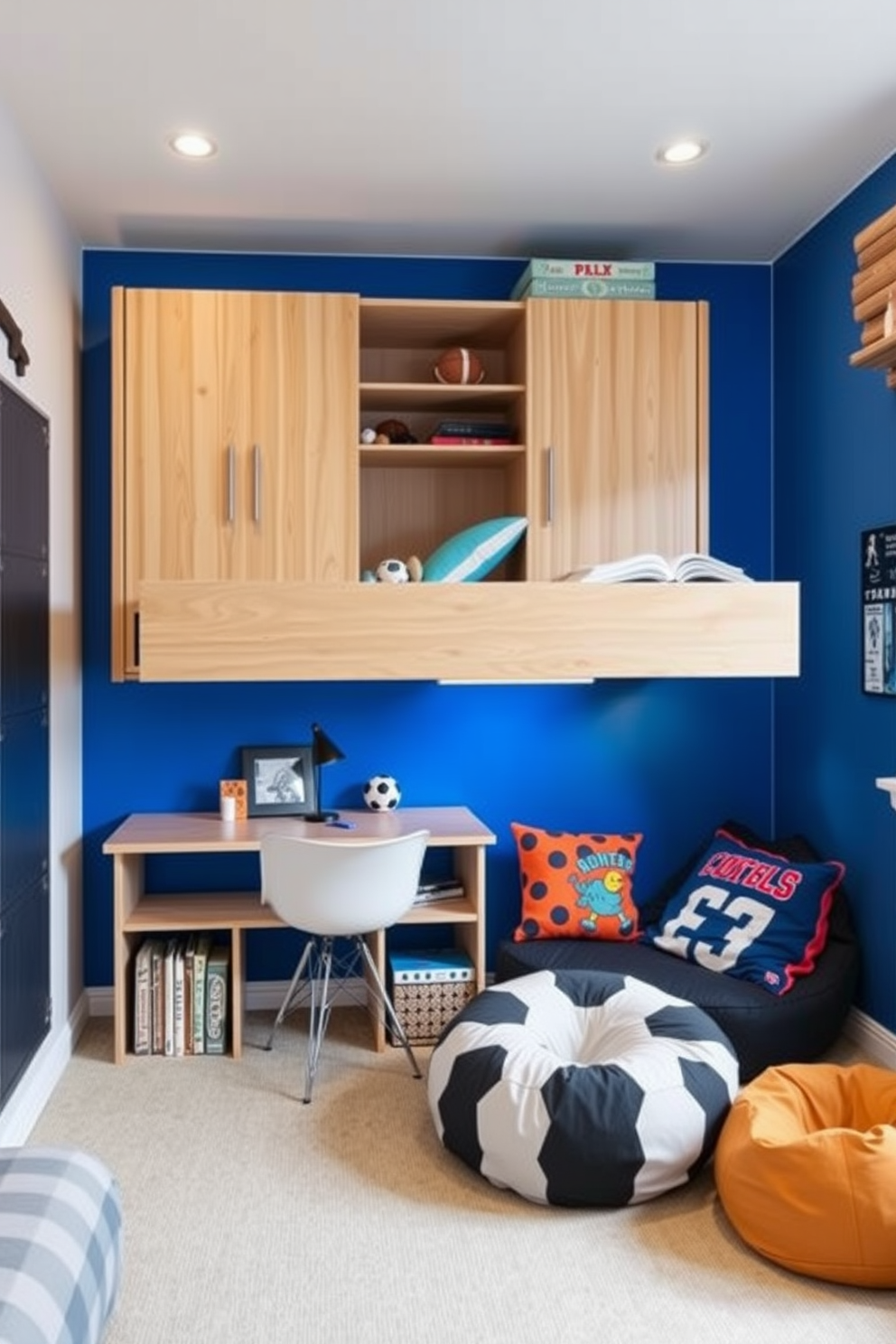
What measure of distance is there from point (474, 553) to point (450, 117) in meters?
1.14

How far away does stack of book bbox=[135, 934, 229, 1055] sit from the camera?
3.22m

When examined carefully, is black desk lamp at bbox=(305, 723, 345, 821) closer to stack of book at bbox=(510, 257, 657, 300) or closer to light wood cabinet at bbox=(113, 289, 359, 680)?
light wood cabinet at bbox=(113, 289, 359, 680)

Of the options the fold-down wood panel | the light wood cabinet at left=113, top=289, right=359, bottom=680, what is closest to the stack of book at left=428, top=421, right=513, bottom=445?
the light wood cabinet at left=113, top=289, right=359, bottom=680

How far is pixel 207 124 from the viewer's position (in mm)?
2721

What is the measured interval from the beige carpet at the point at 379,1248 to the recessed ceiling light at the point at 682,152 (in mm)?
2487

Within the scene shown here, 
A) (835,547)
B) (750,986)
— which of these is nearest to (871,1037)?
(750,986)

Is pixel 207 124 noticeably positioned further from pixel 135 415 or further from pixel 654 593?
pixel 654 593

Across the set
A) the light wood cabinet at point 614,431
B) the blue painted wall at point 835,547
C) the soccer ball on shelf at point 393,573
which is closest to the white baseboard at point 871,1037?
the blue painted wall at point 835,547

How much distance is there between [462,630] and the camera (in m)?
2.68

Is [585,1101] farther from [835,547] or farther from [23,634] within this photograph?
[835,547]

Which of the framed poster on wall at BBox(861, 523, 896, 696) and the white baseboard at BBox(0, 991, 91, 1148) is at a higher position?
the framed poster on wall at BBox(861, 523, 896, 696)

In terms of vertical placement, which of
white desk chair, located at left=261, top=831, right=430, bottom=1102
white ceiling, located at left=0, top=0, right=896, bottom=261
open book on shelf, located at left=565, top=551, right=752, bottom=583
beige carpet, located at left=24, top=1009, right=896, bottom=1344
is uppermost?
white ceiling, located at left=0, top=0, right=896, bottom=261

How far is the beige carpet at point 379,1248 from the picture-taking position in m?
1.97

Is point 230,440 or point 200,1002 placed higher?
point 230,440
